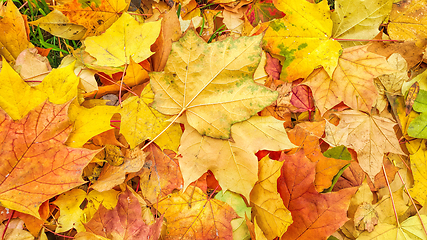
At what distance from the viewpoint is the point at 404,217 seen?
1103mm

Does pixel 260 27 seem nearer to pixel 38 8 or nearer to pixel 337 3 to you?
pixel 337 3

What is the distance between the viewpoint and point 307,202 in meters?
0.94

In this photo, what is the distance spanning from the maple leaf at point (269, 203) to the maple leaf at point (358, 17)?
0.70 meters

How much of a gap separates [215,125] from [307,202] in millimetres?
477

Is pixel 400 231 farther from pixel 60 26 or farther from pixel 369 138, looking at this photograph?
pixel 60 26

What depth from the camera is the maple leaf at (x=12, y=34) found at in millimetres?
1031

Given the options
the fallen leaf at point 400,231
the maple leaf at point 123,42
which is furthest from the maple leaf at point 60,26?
the fallen leaf at point 400,231

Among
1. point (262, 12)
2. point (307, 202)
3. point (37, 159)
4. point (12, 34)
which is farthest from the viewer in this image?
point (262, 12)

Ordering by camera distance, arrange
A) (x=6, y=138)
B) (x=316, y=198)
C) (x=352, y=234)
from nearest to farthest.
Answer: (x=6, y=138) → (x=316, y=198) → (x=352, y=234)

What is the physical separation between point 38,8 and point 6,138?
2.29 feet

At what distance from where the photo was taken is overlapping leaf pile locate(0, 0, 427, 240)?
88cm

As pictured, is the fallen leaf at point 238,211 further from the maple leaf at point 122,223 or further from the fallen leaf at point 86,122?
the fallen leaf at point 86,122

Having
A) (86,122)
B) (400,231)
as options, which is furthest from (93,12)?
(400,231)

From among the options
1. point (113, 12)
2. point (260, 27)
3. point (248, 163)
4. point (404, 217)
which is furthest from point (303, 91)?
point (113, 12)
